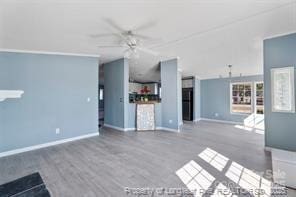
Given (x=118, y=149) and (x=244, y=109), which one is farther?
(x=244, y=109)

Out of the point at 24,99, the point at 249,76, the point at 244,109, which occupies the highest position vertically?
the point at 249,76

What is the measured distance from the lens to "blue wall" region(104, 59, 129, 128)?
5828 mm

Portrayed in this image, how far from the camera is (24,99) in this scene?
3959mm

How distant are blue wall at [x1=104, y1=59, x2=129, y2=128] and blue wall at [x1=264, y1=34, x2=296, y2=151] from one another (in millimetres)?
4058

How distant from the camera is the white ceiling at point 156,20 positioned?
2.39m

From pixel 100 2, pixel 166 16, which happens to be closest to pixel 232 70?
pixel 166 16

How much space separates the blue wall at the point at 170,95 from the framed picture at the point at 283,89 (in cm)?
281

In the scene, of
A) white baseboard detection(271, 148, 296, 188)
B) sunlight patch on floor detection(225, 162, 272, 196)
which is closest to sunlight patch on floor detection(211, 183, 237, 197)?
sunlight patch on floor detection(225, 162, 272, 196)

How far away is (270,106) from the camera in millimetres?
3693

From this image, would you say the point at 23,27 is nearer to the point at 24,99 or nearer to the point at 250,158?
the point at 24,99

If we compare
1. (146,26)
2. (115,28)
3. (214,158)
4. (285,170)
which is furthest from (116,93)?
(285,170)

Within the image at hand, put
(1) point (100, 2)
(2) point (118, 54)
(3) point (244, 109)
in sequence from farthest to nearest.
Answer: (3) point (244, 109)
(2) point (118, 54)
(1) point (100, 2)

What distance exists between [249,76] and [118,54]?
19.5 feet

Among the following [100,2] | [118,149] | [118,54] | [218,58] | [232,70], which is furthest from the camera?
[232,70]
